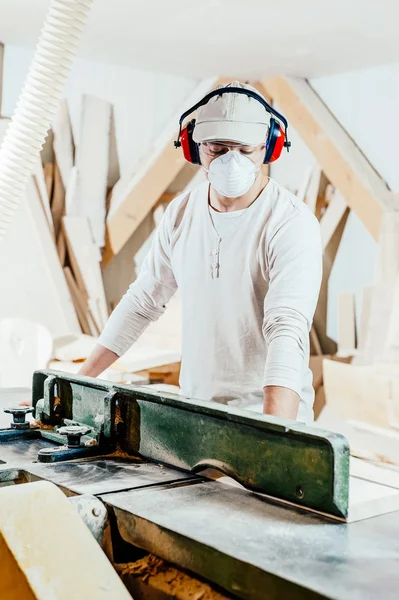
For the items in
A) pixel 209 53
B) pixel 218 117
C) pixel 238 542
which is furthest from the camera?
pixel 209 53

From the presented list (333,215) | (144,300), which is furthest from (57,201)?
(144,300)

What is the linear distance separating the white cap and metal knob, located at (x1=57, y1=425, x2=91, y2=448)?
875 millimetres

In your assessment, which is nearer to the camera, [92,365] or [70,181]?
[92,365]

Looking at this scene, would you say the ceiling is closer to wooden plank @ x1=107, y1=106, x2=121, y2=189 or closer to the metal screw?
wooden plank @ x1=107, y1=106, x2=121, y2=189

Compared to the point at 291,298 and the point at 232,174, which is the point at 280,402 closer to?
the point at 291,298

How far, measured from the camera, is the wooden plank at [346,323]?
5.14 metres

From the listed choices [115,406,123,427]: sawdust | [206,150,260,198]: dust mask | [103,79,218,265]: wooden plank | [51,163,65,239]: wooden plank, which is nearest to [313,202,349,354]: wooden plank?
[103,79,218,265]: wooden plank

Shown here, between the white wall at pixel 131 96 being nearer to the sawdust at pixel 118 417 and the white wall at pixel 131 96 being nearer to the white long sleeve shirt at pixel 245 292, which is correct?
the white long sleeve shirt at pixel 245 292

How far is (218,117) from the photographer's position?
2.04 metres

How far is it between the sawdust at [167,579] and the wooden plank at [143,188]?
4.17 meters

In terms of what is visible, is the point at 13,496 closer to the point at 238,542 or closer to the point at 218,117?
the point at 238,542

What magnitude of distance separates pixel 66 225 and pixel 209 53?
150 cm

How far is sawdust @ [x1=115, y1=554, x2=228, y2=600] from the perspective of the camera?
1147 millimetres

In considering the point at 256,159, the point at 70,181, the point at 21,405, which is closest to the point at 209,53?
the point at 70,181
